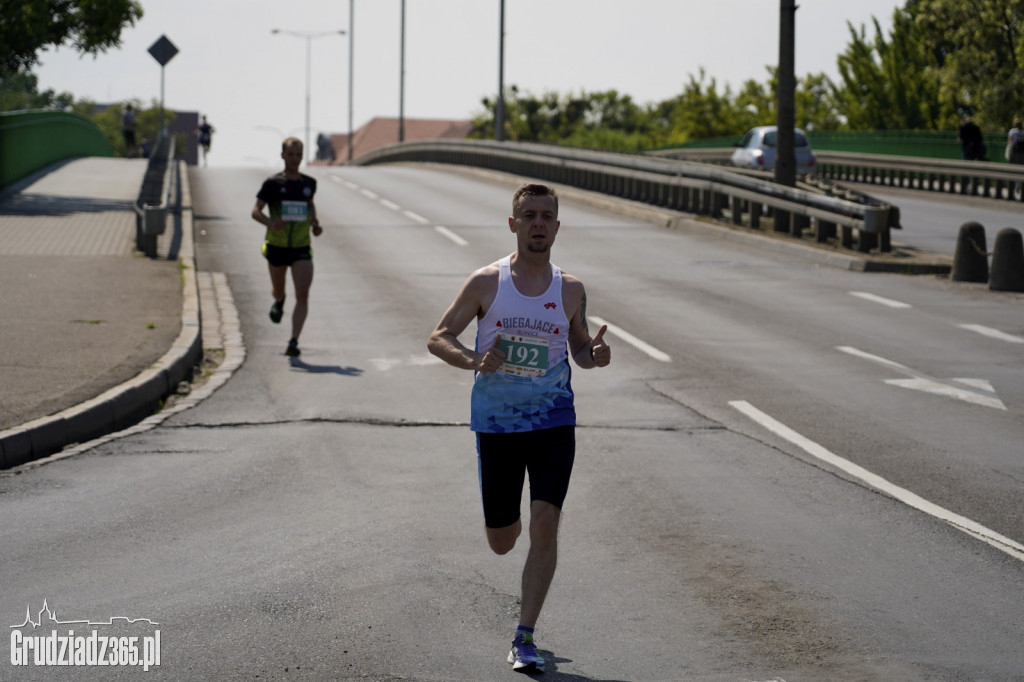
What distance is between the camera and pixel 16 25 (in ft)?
99.5

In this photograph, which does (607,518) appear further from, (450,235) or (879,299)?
(450,235)

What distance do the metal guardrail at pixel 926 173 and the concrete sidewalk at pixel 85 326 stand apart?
15.4 metres

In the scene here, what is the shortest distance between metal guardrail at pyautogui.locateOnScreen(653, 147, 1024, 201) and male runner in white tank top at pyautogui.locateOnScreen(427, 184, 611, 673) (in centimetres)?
2789

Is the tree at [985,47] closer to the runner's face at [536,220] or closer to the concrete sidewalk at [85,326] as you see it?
the concrete sidewalk at [85,326]

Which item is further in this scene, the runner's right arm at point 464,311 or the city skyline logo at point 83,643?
the runner's right arm at point 464,311

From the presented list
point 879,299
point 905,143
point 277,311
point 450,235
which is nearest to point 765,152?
point 905,143

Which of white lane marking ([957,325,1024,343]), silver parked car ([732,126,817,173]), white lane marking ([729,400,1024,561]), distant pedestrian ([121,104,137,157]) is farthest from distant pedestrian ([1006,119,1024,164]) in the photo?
distant pedestrian ([121,104,137,157])

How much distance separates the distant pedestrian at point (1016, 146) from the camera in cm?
3681

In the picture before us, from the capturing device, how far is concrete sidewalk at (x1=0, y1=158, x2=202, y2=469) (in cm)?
984

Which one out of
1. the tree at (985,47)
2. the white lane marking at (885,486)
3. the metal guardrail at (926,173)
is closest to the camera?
the white lane marking at (885,486)

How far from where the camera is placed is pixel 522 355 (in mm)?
5578

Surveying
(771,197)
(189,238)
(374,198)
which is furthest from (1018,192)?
(189,238)

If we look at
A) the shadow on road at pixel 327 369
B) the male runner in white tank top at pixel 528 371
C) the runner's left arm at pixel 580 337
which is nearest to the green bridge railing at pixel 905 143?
the shadow on road at pixel 327 369

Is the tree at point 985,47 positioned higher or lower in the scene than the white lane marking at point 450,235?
higher
